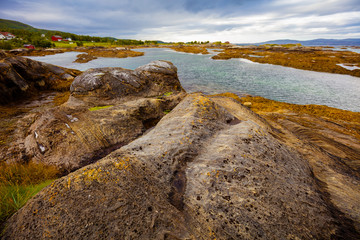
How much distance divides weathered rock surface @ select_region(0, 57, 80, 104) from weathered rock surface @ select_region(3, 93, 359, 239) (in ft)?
57.7

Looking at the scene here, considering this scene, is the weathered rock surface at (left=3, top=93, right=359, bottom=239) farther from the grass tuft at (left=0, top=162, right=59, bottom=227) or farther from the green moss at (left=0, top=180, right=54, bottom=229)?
the grass tuft at (left=0, top=162, right=59, bottom=227)

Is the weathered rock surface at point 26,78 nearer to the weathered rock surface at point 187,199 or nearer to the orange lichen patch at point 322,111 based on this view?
the weathered rock surface at point 187,199

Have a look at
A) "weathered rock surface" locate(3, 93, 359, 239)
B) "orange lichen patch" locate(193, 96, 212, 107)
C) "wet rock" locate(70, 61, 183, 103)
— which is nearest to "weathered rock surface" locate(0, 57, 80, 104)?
"wet rock" locate(70, 61, 183, 103)

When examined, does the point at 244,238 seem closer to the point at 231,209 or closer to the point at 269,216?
the point at 231,209

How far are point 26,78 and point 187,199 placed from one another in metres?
24.4

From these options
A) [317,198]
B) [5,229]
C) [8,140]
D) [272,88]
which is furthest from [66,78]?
[272,88]

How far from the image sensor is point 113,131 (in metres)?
9.04

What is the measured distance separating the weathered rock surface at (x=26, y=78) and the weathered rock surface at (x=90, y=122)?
7.86m

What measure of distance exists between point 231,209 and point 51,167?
8321 mm

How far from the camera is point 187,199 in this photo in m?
4.16

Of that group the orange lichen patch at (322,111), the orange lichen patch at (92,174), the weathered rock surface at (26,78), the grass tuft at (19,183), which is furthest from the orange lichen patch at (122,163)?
the weathered rock surface at (26,78)

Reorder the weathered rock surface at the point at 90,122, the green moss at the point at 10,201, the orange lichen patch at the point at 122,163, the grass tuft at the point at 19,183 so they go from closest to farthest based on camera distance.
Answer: the green moss at the point at 10,201
the grass tuft at the point at 19,183
the orange lichen patch at the point at 122,163
the weathered rock surface at the point at 90,122

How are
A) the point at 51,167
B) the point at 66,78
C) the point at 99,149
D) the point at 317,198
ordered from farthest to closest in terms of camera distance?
1. the point at 66,78
2. the point at 99,149
3. the point at 51,167
4. the point at 317,198

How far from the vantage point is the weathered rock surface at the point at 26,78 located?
15.0 meters
